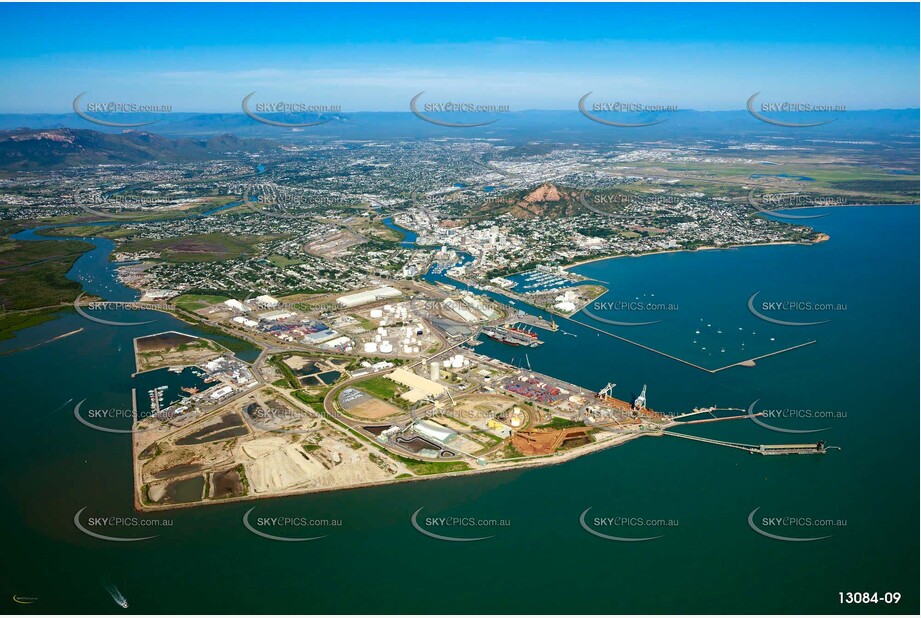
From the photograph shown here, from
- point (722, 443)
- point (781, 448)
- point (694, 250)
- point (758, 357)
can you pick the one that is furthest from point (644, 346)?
point (694, 250)

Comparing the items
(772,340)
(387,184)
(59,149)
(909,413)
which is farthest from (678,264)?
(59,149)

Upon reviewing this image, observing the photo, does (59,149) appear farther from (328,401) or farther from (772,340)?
(772,340)

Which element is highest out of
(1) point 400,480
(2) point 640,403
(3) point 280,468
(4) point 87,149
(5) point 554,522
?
(4) point 87,149

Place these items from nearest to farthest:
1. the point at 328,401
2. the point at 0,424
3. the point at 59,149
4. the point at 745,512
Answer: the point at 745,512
the point at 0,424
the point at 328,401
the point at 59,149

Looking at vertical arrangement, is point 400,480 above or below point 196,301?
below

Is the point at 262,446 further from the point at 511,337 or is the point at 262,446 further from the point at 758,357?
the point at 758,357

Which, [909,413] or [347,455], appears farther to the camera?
[909,413]
